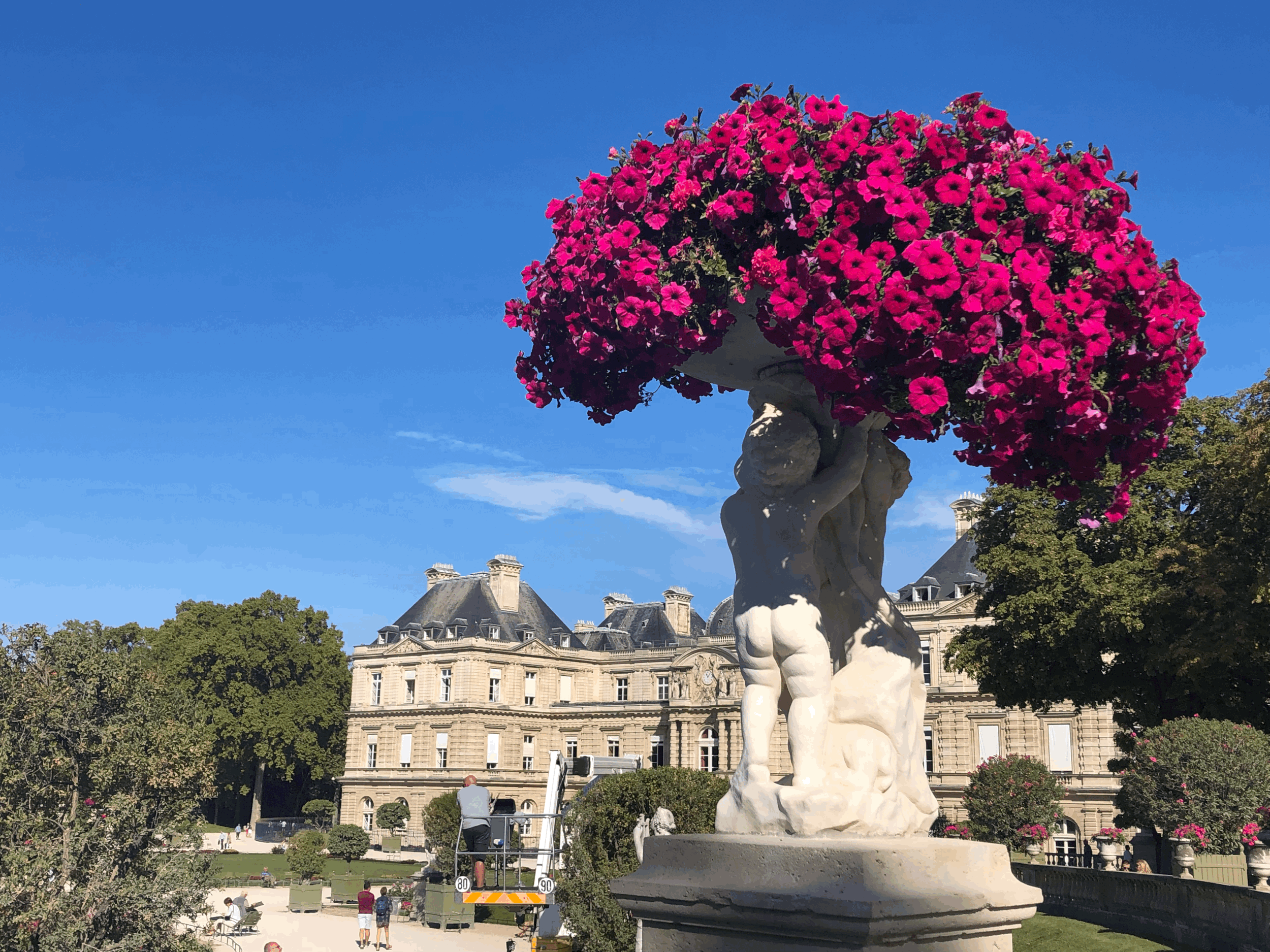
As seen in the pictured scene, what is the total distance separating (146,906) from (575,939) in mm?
8473

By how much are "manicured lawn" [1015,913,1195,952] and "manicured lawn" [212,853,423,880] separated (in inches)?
963

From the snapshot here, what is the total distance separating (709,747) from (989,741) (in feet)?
50.4

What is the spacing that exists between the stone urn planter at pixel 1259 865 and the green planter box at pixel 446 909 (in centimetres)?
1713

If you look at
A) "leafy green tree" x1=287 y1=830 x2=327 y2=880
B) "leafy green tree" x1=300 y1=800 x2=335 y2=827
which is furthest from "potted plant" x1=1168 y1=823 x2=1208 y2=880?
"leafy green tree" x1=300 y1=800 x2=335 y2=827

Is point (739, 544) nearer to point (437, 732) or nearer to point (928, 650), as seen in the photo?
point (928, 650)

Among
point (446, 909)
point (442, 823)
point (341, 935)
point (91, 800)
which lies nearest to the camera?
point (91, 800)

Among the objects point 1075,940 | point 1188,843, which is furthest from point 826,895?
point 1188,843

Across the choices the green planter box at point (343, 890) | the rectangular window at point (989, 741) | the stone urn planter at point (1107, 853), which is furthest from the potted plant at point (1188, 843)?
the rectangular window at point (989, 741)

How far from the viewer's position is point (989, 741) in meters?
45.5

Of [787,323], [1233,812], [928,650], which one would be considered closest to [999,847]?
[787,323]

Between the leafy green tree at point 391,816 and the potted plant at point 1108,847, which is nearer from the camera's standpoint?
the potted plant at point 1108,847

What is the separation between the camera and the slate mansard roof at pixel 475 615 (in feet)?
210

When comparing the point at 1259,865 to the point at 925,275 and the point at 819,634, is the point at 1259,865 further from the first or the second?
the point at 925,275

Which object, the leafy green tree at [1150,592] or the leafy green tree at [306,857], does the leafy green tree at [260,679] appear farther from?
the leafy green tree at [1150,592]
